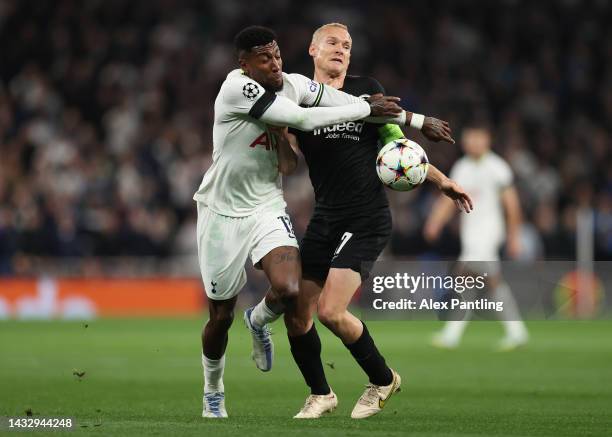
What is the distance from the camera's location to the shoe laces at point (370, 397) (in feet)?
26.1

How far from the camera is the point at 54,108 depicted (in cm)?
2216

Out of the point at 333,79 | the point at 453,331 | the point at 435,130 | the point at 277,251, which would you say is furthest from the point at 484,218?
the point at 277,251

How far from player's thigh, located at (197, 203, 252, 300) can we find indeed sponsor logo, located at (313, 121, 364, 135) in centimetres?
76

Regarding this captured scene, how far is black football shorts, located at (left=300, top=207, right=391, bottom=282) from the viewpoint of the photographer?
796 cm

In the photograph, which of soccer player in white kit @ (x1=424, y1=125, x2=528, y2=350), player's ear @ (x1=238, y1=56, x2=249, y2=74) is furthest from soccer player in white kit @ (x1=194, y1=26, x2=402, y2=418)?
soccer player in white kit @ (x1=424, y1=125, x2=528, y2=350)

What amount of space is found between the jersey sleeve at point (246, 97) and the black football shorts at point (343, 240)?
94 cm

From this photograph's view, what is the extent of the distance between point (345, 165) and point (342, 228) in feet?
1.33

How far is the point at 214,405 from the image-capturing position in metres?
8.05

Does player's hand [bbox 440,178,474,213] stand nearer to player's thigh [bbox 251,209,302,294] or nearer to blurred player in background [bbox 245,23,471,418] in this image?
blurred player in background [bbox 245,23,471,418]

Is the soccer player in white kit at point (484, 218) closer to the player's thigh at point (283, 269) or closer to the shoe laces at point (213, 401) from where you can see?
the shoe laces at point (213, 401)

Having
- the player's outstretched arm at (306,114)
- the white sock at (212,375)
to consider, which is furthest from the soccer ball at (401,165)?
the white sock at (212,375)

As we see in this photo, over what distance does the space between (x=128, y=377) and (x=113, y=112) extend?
38.4ft

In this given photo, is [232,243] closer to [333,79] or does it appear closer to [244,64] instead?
[244,64]

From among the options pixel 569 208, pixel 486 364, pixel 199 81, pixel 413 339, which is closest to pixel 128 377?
pixel 486 364
